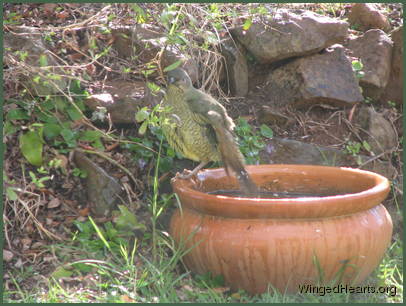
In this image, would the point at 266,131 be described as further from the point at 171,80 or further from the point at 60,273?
the point at 60,273

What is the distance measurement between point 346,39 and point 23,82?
296 centimetres

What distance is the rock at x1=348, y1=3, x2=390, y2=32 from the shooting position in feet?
18.3

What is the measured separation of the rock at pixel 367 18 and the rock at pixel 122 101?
2307 millimetres

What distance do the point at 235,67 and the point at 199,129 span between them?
1485 mm

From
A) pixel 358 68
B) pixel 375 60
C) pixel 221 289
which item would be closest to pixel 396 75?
pixel 375 60

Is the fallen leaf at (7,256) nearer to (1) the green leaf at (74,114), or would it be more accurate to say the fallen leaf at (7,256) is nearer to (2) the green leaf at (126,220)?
(2) the green leaf at (126,220)

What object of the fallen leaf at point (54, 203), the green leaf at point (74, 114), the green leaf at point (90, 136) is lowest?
the fallen leaf at point (54, 203)

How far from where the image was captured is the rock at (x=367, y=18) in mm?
5570

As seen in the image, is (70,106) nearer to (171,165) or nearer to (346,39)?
(171,165)

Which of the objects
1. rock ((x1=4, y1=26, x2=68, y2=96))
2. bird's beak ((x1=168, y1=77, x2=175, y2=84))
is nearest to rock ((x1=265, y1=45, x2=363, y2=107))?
bird's beak ((x1=168, y1=77, x2=175, y2=84))

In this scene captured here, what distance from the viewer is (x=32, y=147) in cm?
392

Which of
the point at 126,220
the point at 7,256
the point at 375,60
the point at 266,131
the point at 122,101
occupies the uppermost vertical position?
the point at 375,60

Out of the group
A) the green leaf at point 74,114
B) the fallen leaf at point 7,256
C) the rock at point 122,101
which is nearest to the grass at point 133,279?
the fallen leaf at point 7,256

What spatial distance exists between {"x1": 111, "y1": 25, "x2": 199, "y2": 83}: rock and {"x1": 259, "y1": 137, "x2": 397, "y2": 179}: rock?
83 cm
